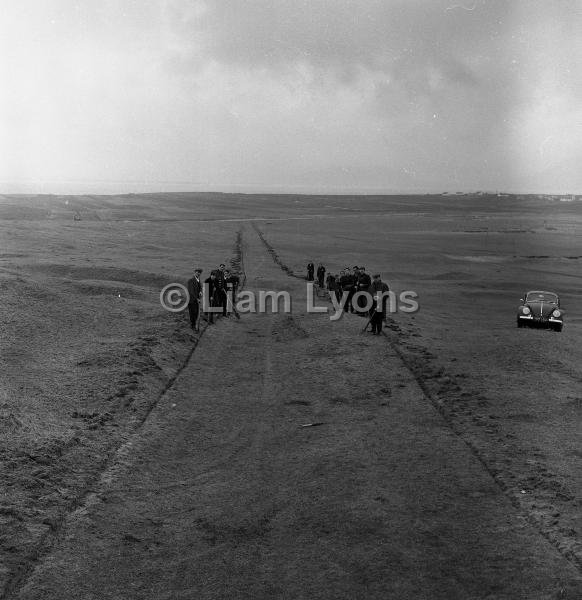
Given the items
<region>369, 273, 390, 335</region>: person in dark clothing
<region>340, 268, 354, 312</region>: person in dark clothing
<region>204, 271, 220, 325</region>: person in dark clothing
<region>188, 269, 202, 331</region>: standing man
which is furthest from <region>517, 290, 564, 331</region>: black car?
<region>188, 269, 202, 331</region>: standing man

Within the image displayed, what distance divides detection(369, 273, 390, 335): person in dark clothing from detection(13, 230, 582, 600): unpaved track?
5.97 metres

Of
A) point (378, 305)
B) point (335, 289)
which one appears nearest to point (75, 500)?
point (378, 305)

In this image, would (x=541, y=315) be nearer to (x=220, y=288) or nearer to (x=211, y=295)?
(x=220, y=288)

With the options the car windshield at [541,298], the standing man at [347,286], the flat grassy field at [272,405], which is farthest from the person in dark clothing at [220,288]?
the car windshield at [541,298]

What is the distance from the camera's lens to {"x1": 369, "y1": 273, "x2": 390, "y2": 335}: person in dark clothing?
19.6m

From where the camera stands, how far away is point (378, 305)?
19625mm

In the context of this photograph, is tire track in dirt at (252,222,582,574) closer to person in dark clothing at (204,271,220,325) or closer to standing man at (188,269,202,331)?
standing man at (188,269,202,331)

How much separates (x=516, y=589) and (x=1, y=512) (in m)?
6.55

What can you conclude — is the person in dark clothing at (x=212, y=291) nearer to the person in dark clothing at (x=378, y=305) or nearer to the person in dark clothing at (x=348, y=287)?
the person in dark clothing at (x=348, y=287)

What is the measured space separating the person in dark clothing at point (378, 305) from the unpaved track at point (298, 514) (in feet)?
19.6

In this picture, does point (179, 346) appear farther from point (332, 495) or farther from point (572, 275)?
point (572, 275)

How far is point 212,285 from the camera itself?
22188 millimetres

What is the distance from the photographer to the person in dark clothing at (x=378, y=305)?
64.4ft

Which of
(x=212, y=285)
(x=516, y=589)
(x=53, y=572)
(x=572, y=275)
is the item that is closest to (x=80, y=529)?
(x=53, y=572)
